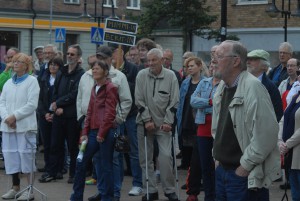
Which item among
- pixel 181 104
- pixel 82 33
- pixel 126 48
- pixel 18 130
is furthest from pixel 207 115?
pixel 82 33

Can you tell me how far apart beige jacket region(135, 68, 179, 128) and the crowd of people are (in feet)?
0.05

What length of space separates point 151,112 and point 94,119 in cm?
113

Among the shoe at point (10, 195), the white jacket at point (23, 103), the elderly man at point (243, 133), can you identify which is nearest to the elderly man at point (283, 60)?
the white jacket at point (23, 103)

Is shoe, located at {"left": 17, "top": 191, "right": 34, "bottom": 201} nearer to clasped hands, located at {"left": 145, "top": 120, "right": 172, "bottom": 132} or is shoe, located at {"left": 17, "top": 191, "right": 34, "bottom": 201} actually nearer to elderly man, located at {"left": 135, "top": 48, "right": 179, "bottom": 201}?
elderly man, located at {"left": 135, "top": 48, "right": 179, "bottom": 201}

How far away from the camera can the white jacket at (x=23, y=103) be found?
10.9 m

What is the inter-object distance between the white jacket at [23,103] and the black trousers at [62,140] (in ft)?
5.11

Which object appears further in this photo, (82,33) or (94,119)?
(82,33)

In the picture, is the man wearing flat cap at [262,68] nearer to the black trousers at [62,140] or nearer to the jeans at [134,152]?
the jeans at [134,152]

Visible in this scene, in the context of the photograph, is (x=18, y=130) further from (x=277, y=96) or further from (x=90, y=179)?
(x=277, y=96)

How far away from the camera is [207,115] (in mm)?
10188

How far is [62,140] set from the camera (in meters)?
12.8

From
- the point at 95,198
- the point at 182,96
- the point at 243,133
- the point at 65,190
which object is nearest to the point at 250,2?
the point at 182,96

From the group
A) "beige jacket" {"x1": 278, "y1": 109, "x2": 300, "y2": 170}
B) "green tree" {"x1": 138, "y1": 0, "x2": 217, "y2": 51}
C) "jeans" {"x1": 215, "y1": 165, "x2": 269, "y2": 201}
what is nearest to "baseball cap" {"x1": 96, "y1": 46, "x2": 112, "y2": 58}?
"beige jacket" {"x1": 278, "y1": 109, "x2": 300, "y2": 170}

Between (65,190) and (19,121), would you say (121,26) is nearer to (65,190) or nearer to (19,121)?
(65,190)
